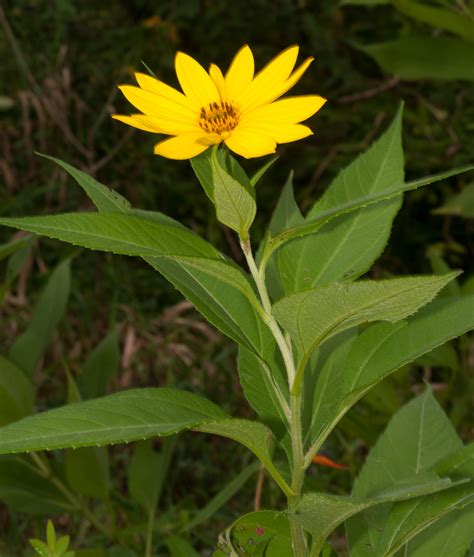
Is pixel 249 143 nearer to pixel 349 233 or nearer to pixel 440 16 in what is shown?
pixel 349 233

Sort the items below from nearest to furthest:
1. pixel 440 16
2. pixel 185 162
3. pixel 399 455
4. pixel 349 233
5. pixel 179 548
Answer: pixel 349 233 < pixel 399 455 < pixel 179 548 < pixel 440 16 < pixel 185 162

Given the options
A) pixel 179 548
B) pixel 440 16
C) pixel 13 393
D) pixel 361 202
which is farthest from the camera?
pixel 440 16

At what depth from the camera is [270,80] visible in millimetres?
532

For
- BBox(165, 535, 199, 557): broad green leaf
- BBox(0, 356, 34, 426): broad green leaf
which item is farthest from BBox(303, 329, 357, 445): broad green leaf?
BBox(0, 356, 34, 426): broad green leaf

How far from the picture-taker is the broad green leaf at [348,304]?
0.45 m

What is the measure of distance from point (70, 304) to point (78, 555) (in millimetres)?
958

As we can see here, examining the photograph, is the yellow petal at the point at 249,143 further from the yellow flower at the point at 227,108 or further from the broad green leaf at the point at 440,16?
the broad green leaf at the point at 440,16

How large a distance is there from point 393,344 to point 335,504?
0.33 feet

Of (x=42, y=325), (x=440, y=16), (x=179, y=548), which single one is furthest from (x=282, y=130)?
(x=440, y=16)

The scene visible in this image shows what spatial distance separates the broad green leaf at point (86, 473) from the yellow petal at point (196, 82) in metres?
0.53

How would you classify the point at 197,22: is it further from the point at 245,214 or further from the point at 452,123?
the point at 245,214

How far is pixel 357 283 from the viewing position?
1.49ft

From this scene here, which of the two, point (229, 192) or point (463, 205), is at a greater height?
point (229, 192)

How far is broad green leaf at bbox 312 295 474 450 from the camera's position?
53cm
